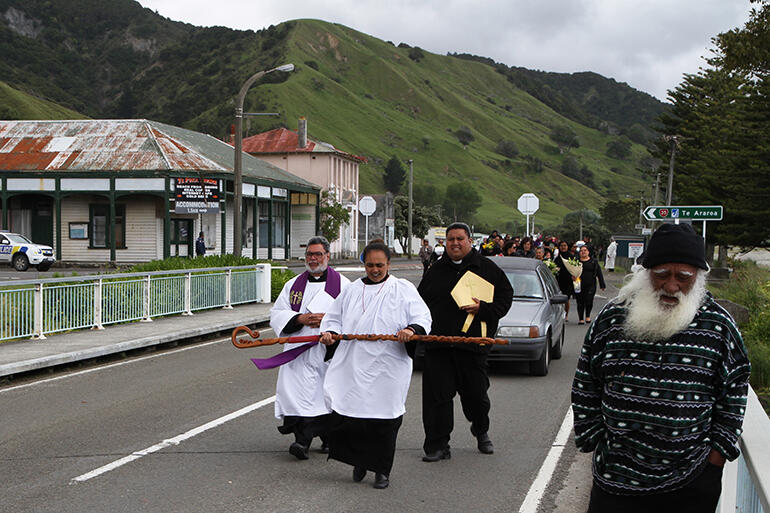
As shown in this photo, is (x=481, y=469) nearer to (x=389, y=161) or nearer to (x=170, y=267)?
(x=170, y=267)

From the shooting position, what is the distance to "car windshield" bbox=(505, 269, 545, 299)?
12.3m

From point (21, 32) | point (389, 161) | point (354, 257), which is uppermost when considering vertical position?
point (21, 32)

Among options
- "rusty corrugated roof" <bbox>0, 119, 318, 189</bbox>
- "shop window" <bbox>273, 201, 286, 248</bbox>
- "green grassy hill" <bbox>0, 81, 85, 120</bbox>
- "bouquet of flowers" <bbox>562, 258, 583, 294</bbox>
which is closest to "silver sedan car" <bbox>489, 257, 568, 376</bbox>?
"bouquet of flowers" <bbox>562, 258, 583, 294</bbox>

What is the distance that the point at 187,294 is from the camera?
17875 millimetres

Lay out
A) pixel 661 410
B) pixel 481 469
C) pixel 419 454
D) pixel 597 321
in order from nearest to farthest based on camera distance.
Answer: pixel 661 410
pixel 597 321
pixel 481 469
pixel 419 454

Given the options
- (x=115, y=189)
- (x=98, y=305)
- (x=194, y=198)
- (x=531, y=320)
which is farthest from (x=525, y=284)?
(x=115, y=189)

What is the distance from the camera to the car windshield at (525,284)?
40.5 ft

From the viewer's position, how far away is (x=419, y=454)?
7297mm

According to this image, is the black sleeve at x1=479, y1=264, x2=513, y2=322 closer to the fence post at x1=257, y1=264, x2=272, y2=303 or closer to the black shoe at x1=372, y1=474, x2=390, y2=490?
the black shoe at x1=372, y1=474, x2=390, y2=490

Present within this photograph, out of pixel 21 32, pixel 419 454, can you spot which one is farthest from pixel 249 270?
pixel 21 32

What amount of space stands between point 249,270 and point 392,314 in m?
15.3

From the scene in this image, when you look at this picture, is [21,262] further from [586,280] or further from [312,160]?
[312,160]

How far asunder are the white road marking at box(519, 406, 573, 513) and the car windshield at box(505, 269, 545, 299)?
11.9 feet

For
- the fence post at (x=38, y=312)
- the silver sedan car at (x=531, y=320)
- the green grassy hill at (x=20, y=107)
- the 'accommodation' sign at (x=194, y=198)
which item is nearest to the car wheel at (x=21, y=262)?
the 'accommodation' sign at (x=194, y=198)
